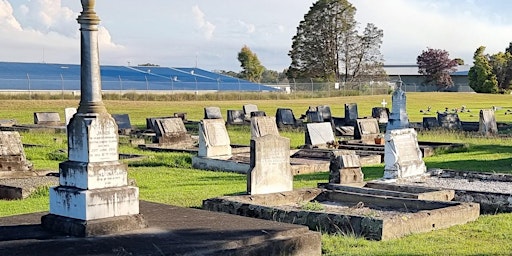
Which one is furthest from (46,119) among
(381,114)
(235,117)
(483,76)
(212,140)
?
(483,76)

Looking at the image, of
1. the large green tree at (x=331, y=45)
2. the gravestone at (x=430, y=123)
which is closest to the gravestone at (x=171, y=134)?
the gravestone at (x=430, y=123)

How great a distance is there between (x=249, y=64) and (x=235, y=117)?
2880 inches

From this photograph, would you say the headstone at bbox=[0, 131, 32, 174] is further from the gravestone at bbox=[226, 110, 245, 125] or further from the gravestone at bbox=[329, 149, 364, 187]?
the gravestone at bbox=[226, 110, 245, 125]

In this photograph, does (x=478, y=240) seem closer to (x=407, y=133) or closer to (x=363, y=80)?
(x=407, y=133)

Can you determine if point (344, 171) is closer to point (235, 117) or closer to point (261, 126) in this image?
point (261, 126)

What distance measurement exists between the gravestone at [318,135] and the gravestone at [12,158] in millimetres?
9205

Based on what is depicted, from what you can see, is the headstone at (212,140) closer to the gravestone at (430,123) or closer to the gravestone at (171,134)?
the gravestone at (171,134)

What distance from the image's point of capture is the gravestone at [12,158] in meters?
15.6

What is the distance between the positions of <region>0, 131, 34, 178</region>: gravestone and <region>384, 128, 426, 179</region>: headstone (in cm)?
735

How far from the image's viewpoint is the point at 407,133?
16.1 m

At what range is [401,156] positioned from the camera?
15.7 m

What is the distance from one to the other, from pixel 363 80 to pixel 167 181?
66.3m

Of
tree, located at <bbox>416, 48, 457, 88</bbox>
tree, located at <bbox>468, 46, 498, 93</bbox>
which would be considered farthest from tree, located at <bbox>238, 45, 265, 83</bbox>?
tree, located at <bbox>468, 46, 498, 93</bbox>

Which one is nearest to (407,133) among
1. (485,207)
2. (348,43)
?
(485,207)
